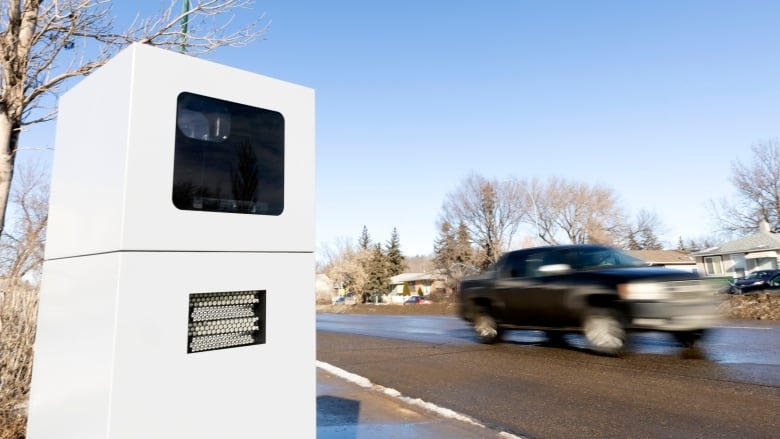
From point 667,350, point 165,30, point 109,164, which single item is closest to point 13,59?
point 165,30

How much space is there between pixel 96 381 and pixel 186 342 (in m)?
0.36

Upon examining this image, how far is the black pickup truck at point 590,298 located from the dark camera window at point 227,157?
6.22 meters

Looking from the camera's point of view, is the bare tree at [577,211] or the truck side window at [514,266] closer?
the truck side window at [514,266]

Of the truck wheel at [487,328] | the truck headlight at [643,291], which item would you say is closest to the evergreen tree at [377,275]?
the truck wheel at [487,328]

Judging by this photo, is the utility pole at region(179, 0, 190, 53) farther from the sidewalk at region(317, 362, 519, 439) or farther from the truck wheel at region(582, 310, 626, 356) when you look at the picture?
the truck wheel at region(582, 310, 626, 356)

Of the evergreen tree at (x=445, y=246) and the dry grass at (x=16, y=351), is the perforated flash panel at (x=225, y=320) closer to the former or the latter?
the dry grass at (x=16, y=351)

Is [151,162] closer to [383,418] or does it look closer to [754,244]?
[383,418]

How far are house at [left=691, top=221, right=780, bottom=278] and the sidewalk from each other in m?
43.0

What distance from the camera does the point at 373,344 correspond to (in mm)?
10766

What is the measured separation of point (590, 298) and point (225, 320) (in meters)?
6.64

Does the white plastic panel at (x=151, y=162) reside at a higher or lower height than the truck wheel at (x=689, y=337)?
higher

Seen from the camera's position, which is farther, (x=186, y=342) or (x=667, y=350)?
(x=667, y=350)

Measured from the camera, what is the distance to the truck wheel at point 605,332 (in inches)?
277

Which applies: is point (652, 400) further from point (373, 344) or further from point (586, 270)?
point (373, 344)
